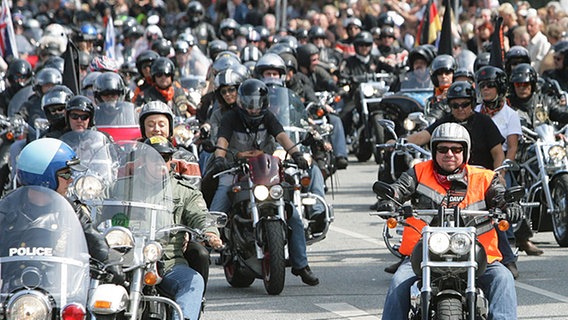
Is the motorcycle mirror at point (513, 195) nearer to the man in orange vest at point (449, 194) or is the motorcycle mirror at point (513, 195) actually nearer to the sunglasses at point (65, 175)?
the man in orange vest at point (449, 194)

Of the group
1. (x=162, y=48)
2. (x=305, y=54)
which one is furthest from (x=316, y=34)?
(x=305, y=54)

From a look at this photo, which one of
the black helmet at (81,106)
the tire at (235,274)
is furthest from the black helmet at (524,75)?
the black helmet at (81,106)

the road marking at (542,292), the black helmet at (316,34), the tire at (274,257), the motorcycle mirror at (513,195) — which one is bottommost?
the road marking at (542,292)

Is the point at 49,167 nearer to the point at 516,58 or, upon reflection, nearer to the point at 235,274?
the point at 235,274

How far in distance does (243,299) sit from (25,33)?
2495 centimetres

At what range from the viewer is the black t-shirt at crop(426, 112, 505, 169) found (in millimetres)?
12430

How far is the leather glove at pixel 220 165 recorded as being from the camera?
40.4 feet

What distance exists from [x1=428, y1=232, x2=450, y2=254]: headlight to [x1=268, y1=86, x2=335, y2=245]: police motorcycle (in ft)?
13.8

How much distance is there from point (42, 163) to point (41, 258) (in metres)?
0.97

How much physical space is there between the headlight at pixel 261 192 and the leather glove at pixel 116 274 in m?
4.37

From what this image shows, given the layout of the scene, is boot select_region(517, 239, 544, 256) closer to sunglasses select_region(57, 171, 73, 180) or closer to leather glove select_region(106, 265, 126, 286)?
sunglasses select_region(57, 171, 73, 180)

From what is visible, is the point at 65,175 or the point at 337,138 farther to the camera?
the point at 337,138

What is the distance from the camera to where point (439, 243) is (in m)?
8.20

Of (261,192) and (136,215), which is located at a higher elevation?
(136,215)
